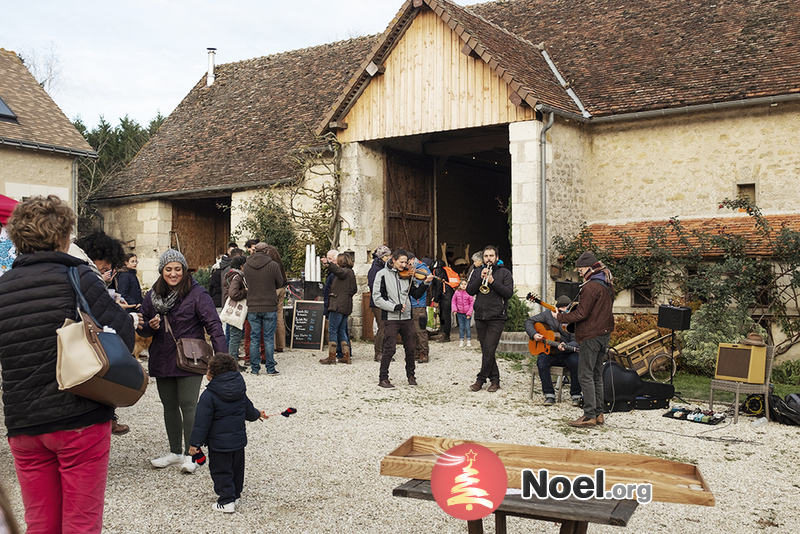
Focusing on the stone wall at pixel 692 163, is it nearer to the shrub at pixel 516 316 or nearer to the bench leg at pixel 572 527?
the shrub at pixel 516 316

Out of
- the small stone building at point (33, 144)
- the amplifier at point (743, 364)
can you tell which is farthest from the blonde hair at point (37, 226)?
the small stone building at point (33, 144)

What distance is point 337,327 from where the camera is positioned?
11.2 metres

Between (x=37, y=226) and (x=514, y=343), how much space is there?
982 centimetres

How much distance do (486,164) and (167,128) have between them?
924 cm

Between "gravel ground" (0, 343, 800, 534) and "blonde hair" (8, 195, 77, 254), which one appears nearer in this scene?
"blonde hair" (8, 195, 77, 254)

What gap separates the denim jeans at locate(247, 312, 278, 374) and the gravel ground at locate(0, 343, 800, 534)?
0.25 m

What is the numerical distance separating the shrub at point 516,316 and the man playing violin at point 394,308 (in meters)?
3.41

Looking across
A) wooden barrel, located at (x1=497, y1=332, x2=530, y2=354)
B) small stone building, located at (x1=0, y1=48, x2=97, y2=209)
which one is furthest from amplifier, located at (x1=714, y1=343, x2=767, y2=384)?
small stone building, located at (x1=0, y1=48, x2=97, y2=209)

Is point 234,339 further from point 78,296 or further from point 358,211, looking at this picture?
point 78,296

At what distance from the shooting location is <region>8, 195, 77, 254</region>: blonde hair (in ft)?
10.3

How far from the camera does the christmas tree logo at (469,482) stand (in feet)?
9.30

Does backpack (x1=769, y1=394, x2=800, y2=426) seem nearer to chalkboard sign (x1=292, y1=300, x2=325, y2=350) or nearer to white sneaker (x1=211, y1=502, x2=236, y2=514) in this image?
white sneaker (x1=211, y1=502, x2=236, y2=514)

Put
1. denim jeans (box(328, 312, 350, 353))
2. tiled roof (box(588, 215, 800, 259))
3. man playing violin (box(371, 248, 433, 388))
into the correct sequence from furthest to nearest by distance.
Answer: tiled roof (box(588, 215, 800, 259))
denim jeans (box(328, 312, 350, 353))
man playing violin (box(371, 248, 433, 388))

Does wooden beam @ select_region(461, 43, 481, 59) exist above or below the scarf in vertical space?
above
